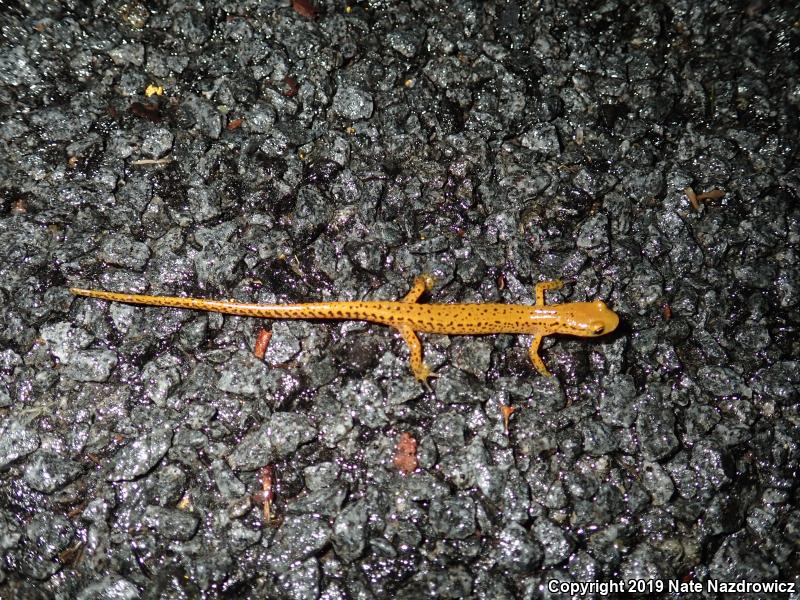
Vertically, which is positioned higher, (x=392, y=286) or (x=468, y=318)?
(x=392, y=286)

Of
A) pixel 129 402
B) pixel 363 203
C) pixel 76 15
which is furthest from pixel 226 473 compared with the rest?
pixel 76 15

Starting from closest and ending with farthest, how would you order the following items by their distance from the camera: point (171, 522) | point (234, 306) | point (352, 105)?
point (171, 522)
point (234, 306)
point (352, 105)

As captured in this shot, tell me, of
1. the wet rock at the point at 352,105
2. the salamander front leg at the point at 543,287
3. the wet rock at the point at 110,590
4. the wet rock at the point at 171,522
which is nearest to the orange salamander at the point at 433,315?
the salamander front leg at the point at 543,287

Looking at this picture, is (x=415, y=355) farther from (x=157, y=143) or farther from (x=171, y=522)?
(x=157, y=143)

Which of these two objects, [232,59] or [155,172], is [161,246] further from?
[232,59]

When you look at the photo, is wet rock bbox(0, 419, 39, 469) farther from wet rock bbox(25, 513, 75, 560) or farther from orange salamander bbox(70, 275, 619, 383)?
orange salamander bbox(70, 275, 619, 383)

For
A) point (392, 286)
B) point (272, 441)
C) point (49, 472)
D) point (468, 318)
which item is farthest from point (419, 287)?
point (49, 472)

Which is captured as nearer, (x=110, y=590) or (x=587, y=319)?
(x=110, y=590)
